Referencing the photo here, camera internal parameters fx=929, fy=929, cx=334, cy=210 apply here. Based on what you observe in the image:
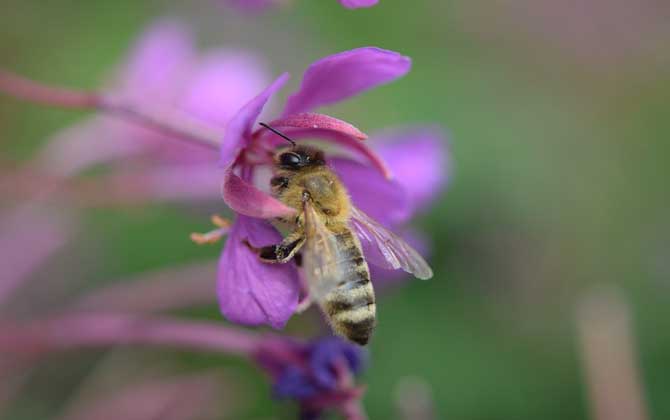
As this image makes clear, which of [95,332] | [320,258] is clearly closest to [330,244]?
[320,258]

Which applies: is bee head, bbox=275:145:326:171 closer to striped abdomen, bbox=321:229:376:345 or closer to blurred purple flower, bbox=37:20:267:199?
striped abdomen, bbox=321:229:376:345

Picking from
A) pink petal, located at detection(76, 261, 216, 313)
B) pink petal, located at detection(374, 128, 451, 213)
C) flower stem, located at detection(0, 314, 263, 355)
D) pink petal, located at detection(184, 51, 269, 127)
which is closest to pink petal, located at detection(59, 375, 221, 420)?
pink petal, located at detection(76, 261, 216, 313)

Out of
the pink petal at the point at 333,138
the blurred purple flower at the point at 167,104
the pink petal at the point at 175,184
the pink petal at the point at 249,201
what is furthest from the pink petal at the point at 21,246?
the pink petal at the point at 249,201

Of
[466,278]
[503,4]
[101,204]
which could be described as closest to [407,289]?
[466,278]

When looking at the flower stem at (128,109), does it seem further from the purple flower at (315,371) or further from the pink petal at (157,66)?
the pink petal at (157,66)

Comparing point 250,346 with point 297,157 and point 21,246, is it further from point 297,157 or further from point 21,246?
point 21,246

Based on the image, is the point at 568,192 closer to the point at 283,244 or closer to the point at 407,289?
the point at 407,289
